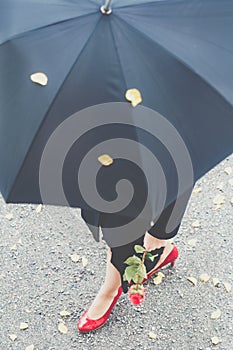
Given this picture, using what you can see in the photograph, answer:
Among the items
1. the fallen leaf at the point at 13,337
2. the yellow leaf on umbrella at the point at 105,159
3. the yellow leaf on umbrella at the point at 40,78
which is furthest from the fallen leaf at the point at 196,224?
the yellow leaf on umbrella at the point at 40,78

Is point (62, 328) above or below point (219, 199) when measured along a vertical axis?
below

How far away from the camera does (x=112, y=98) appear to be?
60.0 inches

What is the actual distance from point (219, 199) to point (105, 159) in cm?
156

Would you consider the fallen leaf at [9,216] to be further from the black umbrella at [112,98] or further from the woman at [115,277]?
the black umbrella at [112,98]

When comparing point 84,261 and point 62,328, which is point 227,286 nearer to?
point 84,261

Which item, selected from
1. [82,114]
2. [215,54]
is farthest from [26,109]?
[215,54]

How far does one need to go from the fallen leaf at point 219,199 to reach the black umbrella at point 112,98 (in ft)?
4.45

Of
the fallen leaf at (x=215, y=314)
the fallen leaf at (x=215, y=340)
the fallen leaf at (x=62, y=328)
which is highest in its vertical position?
the fallen leaf at (x=215, y=314)

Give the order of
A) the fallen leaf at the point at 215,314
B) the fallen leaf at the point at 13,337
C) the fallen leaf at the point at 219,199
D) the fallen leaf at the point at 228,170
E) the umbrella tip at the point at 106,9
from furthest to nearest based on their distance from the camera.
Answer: the fallen leaf at the point at 228,170, the fallen leaf at the point at 219,199, the fallen leaf at the point at 215,314, the fallen leaf at the point at 13,337, the umbrella tip at the point at 106,9

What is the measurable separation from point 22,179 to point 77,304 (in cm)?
107

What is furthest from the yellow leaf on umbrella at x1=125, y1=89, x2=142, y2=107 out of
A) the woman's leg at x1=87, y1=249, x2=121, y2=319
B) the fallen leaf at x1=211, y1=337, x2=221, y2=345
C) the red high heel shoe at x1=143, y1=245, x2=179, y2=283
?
the fallen leaf at x1=211, y1=337, x2=221, y2=345

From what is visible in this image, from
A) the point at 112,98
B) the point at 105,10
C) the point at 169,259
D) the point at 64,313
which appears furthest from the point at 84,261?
the point at 105,10

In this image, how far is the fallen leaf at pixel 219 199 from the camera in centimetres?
302

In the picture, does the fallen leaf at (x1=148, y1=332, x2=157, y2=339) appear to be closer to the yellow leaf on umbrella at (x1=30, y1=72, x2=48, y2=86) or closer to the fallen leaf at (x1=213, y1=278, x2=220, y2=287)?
the fallen leaf at (x1=213, y1=278, x2=220, y2=287)
